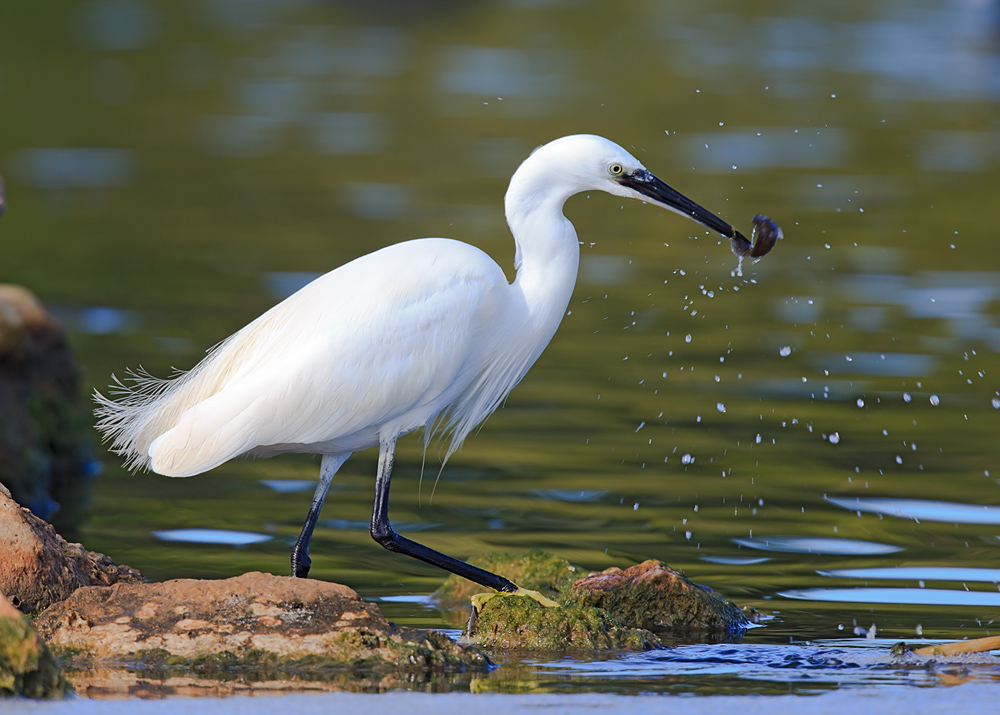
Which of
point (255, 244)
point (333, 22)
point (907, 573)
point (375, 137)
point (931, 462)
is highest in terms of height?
point (333, 22)

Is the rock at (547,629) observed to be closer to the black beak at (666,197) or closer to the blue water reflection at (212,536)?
the black beak at (666,197)

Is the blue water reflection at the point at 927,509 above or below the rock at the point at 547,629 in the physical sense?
above

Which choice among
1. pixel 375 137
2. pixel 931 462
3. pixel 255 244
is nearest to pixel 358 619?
pixel 931 462

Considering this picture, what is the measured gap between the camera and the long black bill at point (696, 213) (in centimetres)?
666

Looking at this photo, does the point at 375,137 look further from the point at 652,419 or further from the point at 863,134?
the point at 652,419

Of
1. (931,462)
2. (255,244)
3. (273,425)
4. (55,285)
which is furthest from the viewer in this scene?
(255,244)

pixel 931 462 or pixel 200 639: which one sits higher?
pixel 931 462

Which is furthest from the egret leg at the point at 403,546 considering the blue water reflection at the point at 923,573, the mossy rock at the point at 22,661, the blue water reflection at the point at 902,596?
the mossy rock at the point at 22,661

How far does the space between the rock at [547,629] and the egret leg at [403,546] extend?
0.34m

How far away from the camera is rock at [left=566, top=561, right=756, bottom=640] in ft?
21.5

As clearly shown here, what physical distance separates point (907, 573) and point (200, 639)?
3625mm

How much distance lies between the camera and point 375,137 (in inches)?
961

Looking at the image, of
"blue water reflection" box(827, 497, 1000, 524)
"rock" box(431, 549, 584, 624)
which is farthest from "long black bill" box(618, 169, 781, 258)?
"blue water reflection" box(827, 497, 1000, 524)

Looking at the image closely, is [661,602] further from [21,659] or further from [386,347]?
[21,659]
